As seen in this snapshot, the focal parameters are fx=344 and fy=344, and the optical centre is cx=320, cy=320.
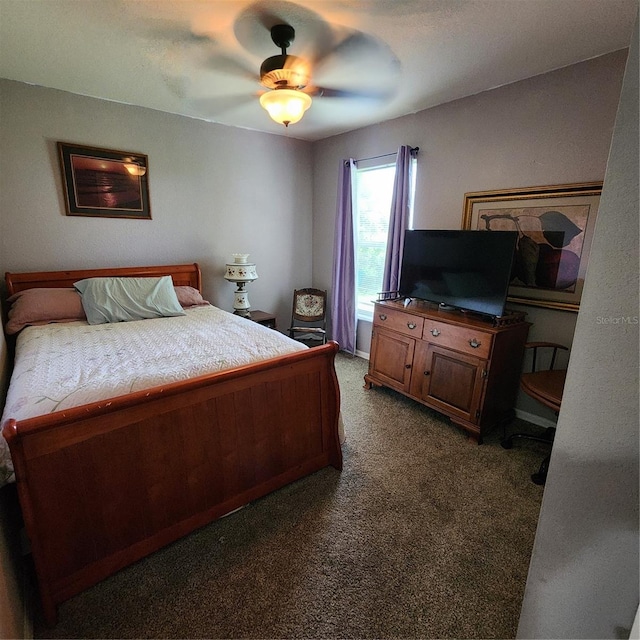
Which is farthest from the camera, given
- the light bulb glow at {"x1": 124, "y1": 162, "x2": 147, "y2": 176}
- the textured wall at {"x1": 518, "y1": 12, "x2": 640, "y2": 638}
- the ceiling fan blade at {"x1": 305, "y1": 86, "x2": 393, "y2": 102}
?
the light bulb glow at {"x1": 124, "y1": 162, "x2": 147, "y2": 176}

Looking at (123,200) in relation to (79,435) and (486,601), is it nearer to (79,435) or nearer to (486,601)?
(79,435)

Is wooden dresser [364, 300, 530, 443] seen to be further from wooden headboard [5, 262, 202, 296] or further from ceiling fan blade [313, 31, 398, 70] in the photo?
wooden headboard [5, 262, 202, 296]

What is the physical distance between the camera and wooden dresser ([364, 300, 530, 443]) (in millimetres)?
2311

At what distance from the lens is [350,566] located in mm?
1480

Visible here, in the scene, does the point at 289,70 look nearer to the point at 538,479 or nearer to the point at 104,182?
the point at 104,182

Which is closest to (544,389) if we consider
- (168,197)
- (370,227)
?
(370,227)

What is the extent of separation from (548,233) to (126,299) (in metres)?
3.18

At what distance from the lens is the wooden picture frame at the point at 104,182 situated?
2.81m

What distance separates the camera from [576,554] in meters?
0.79

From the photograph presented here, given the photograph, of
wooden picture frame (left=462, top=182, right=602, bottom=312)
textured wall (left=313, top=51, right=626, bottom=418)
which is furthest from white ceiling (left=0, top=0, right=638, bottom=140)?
wooden picture frame (left=462, top=182, right=602, bottom=312)

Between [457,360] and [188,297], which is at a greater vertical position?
[188,297]

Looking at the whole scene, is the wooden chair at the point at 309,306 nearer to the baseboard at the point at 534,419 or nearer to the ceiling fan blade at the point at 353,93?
the ceiling fan blade at the point at 353,93

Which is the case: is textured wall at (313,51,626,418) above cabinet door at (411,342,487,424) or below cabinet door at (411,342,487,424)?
above

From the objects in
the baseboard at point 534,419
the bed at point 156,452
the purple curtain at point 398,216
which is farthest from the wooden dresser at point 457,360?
the bed at point 156,452
